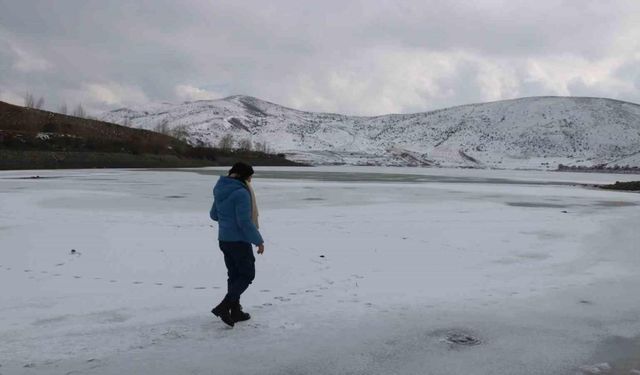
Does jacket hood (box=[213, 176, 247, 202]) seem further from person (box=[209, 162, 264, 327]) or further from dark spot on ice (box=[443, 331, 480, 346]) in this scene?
dark spot on ice (box=[443, 331, 480, 346])

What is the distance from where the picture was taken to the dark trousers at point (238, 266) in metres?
5.67

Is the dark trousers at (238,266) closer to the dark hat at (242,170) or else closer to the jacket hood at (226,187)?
the jacket hood at (226,187)

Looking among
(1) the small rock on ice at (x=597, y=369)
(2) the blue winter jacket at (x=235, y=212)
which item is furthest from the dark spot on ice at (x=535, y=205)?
(2) the blue winter jacket at (x=235, y=212)

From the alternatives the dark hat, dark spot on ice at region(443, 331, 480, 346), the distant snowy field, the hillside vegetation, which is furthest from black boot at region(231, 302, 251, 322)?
the hillside vegetation

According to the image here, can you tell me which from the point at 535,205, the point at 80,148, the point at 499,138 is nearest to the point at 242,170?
the point at 535,205

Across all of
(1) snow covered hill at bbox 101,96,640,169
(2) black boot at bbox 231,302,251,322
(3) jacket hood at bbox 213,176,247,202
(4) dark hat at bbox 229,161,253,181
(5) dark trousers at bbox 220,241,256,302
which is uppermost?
(1) snow covered hill at bbox 101,96,640,169

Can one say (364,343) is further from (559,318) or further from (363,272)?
(363,272)

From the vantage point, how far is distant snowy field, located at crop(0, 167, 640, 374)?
4849 millimetres

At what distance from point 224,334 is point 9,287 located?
3299 mm

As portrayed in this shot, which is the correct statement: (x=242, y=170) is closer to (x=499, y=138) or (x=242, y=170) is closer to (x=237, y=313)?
(x=237, y=313)

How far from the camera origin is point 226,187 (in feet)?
18.5

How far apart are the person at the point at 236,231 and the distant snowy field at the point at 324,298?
264mm

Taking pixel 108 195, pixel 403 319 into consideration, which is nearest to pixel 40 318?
pixel 403 319

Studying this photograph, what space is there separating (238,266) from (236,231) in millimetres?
377
